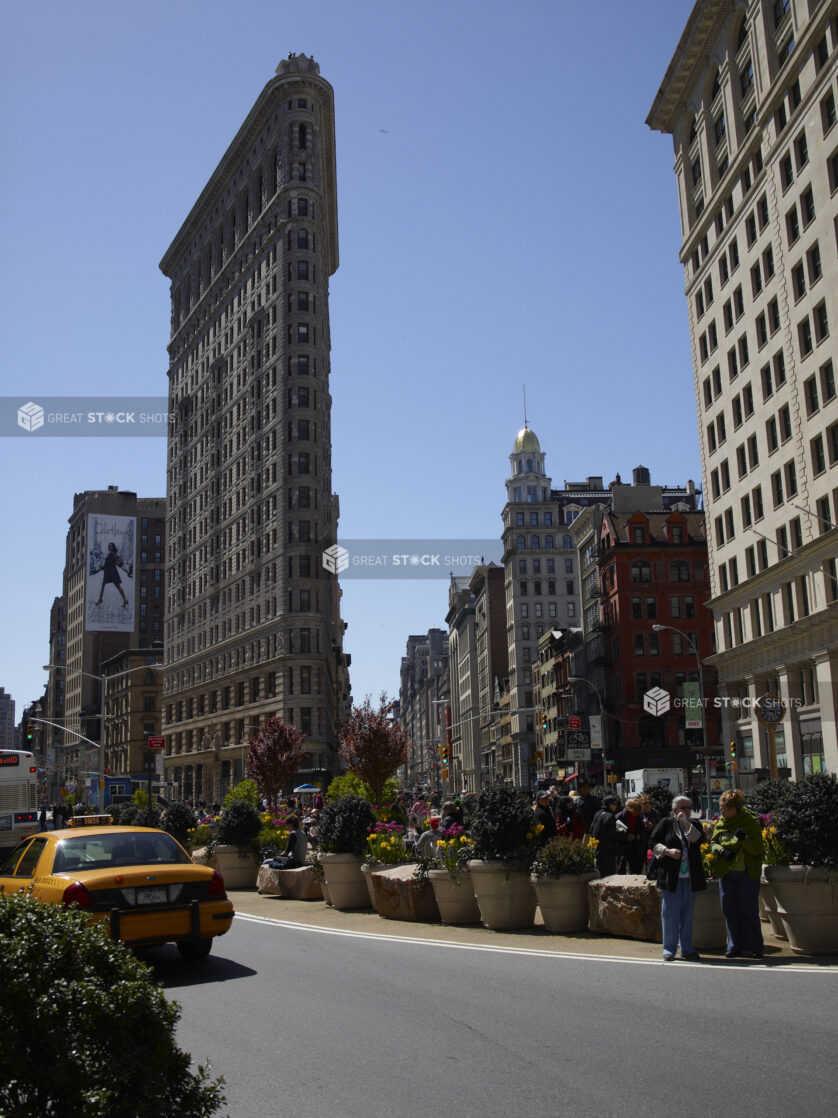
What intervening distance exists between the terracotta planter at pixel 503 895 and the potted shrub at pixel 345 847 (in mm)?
4013

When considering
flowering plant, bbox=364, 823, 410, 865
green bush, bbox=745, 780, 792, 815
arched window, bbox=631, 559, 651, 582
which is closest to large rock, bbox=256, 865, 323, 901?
flowering plant, bbox=364, 823, 410, 865

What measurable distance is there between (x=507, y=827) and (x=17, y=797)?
22688 mm

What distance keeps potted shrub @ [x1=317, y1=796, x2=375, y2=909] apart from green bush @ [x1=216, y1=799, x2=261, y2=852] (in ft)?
17.3

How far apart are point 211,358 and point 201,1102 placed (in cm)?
10015

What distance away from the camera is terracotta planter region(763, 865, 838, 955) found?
11133mm

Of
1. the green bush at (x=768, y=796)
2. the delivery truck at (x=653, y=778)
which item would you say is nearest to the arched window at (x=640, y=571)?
the delivery truck at (x=653, y=778)

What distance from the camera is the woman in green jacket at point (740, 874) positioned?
11164 mm

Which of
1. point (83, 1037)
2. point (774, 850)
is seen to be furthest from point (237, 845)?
point (83, 1037)

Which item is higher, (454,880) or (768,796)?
(768,796)

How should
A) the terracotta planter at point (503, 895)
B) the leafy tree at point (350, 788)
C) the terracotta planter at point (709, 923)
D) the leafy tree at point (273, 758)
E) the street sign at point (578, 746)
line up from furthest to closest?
the leafy tree at point (273, 758)
the street sign at point (578, 746)
the leafy tree at point (350, 788)
the terracotta planter at point (503, 895)
the terracotta planter at point (709, 923)

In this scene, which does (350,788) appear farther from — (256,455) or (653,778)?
(256,455)

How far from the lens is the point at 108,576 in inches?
6284

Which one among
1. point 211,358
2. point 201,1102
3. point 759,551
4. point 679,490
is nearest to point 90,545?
point 211,358

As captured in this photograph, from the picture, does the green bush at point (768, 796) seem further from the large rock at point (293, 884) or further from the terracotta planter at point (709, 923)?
the large rock at point (293, 884)
